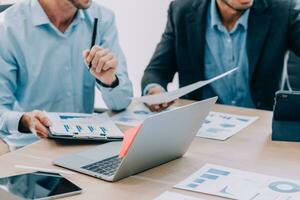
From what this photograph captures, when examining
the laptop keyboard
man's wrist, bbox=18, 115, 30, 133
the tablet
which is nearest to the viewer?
the tablet

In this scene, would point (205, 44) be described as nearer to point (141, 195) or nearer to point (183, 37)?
point (183, 37)

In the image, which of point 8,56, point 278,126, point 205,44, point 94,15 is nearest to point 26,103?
point 8,56

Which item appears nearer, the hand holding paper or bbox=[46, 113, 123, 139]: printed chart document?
the hand holding paper

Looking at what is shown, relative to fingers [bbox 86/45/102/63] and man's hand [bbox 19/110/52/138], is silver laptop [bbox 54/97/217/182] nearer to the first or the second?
man's hand [bbox 19/110/52/138]

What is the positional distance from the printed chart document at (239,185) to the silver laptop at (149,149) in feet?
0.31

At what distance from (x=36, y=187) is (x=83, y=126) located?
403 millimetres

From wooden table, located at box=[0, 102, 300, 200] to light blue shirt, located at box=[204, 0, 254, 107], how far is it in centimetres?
55

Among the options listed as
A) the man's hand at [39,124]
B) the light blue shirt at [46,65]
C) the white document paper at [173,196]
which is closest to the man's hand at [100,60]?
the light blue shirt at [46,65]

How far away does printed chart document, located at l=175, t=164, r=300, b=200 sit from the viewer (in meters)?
1.00

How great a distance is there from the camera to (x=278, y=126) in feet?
4.56

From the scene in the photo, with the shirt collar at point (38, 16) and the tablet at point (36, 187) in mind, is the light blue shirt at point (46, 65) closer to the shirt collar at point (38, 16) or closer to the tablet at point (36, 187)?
the shirt collar at point (38, 16)

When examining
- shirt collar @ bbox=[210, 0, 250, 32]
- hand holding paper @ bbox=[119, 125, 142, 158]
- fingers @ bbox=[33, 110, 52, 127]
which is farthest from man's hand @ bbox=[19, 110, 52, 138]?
shirt collar @ bbox=[210, 0, 250, 32]

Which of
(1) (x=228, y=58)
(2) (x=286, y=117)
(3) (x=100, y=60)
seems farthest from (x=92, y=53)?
(1) (x=228, y=58)

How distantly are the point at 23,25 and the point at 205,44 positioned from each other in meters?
0.74
